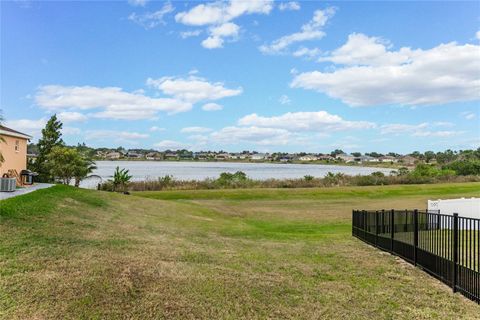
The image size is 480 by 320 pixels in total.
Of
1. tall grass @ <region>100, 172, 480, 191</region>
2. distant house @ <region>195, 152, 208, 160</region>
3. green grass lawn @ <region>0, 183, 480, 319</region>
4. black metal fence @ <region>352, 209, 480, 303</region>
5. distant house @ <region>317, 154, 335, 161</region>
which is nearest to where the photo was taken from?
green grass lawn @ <region>0, 183, 480, 319</region>

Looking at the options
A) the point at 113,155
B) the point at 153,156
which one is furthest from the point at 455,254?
the point at 153,156

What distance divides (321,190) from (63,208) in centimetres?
2771

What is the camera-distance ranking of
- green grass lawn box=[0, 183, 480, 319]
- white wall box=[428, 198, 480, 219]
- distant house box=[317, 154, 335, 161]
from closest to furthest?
green grass lawn box=[0, 183, 480, 319] < white wall box=[428, 198, 480, 219] < distant house box=[317, 154, 335, 161]

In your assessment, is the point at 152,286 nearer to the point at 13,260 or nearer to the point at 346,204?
the point at 13,260

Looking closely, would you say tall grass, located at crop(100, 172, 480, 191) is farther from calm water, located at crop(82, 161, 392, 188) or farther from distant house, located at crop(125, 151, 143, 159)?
distant house, located at crop(125, 151, 143, 159)

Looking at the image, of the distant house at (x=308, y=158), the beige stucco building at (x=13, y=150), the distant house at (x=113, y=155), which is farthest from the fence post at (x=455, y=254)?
the distant house at (x=308, y=158)

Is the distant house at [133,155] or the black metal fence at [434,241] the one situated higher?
the distant house at [133,155]

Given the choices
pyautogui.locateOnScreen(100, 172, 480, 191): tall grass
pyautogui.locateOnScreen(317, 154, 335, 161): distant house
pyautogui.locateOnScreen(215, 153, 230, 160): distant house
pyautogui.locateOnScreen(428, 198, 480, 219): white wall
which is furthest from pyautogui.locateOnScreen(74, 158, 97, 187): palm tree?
pyautogui.locateOnScreen(317, 154, 335, 161): distant house

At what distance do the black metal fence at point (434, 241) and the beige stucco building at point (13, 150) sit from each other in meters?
18.1

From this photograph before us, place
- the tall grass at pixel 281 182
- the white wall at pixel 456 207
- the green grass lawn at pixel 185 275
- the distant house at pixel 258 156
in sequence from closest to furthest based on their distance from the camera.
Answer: the green grass lawn at pixel 185 275
the white wall at pixel 456 207
the tall grass at pixel 281 182
the distant house at pixel 258 156

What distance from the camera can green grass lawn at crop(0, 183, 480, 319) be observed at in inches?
237

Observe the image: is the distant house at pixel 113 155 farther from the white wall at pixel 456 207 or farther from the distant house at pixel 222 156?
the white wall at pixel 456 207

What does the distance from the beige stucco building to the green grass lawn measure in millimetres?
8152

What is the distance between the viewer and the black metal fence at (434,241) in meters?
7.62
